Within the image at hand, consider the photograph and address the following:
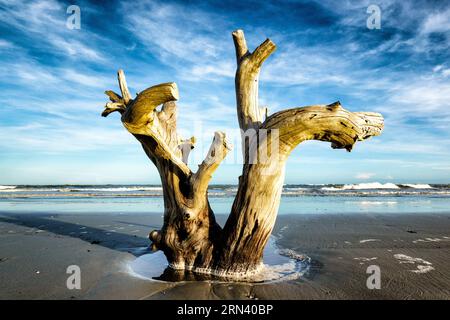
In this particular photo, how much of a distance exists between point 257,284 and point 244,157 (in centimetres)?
182

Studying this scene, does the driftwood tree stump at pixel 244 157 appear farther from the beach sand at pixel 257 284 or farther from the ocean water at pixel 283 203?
the ocean water at pixel 283 203

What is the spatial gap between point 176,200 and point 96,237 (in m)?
4.21

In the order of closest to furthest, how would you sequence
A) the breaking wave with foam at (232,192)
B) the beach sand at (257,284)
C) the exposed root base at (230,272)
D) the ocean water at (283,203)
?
the beach sand at (257,284)
the exposed root base at (230,272)
the ocean water at (283,203)
the breaking wave with foam at (232,192)

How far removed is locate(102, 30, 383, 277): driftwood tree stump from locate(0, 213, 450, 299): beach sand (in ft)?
2.20

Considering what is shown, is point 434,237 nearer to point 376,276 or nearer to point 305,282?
point 376,276

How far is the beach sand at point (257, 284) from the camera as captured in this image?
4.01 metres

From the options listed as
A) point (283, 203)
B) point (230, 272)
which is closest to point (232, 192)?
point (283, 203)

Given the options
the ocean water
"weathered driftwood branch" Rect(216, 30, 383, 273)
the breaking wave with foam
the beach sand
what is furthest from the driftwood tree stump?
the breaking wave with foam

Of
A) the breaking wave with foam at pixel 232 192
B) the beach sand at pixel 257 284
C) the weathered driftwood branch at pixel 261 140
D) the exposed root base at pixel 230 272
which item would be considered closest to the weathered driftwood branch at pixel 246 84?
the weathered driftwood branch at pixel 261 140

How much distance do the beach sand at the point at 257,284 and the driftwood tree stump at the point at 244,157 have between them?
2.20ft

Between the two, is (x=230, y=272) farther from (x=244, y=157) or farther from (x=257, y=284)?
(x=244, y=157)

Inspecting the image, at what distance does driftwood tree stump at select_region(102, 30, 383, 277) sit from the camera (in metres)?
4.18
